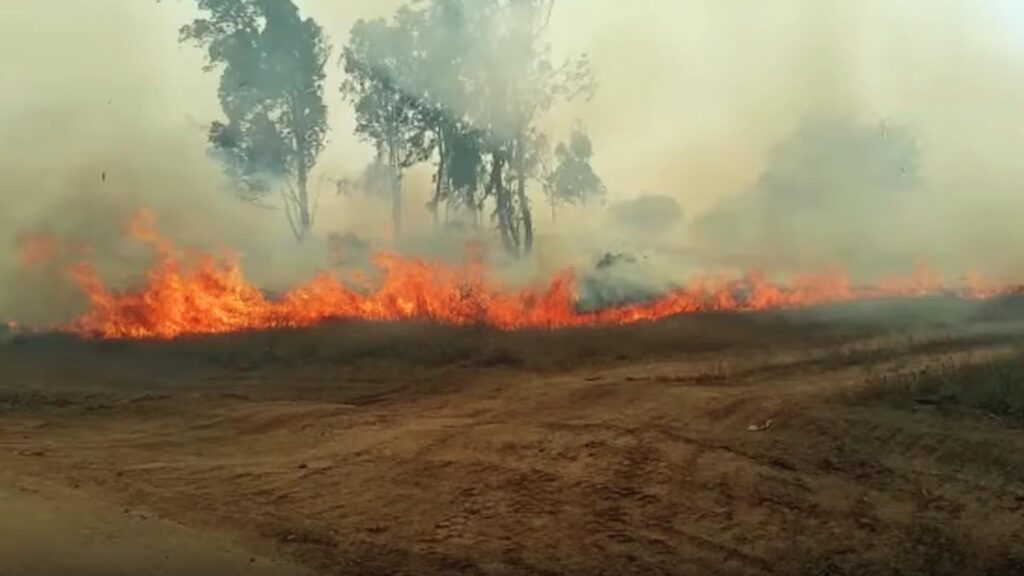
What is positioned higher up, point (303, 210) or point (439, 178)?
point (439, 178)

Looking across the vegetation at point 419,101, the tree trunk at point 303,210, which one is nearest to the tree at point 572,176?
the vegetation at point 419,101

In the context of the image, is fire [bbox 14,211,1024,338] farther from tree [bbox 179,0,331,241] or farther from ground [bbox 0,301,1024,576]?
tree [bbox 179,0,331,241]

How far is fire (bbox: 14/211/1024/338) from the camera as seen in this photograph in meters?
21.4

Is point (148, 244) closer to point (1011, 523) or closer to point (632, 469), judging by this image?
point (632, 469)

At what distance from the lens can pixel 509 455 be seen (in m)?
13.1

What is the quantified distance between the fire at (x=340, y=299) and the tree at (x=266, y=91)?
167 inches

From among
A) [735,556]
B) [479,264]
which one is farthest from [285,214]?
[735,556]

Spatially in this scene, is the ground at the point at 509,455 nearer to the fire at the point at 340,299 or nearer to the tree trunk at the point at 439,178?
the fire at the point at 340,299

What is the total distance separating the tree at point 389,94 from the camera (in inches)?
1098

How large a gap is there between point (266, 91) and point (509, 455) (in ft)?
59.7

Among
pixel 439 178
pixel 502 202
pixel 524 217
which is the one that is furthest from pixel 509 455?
pixel 439 178

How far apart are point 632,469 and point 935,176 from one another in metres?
21.7

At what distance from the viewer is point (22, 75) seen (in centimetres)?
2814

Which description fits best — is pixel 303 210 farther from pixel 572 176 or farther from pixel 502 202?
pixel 572 176
